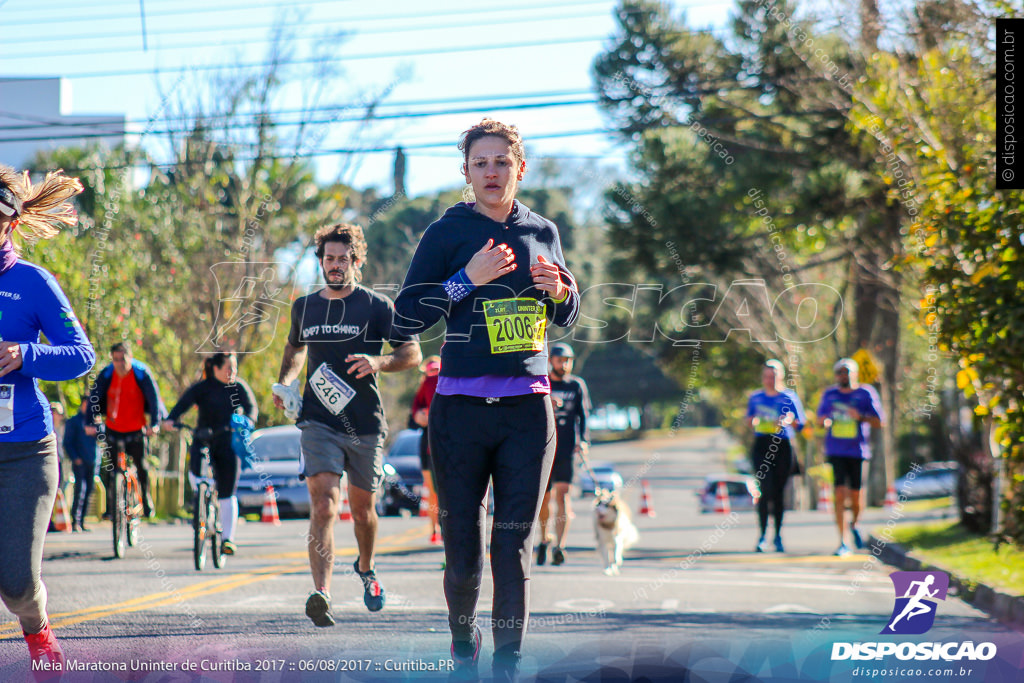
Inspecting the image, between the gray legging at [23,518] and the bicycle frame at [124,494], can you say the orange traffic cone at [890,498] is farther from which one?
the gray legging at [23,518]

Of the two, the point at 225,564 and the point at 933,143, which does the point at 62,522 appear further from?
the point at 933,143

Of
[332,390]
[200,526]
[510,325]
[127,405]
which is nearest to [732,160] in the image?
[127,405]

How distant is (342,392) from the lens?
602 cm

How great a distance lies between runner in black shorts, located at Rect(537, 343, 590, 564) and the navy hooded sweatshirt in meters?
6.13

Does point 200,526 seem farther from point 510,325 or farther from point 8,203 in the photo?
point 510,325

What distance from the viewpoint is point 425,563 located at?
10.3 m

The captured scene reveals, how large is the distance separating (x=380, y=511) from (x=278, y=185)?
683 centimetres

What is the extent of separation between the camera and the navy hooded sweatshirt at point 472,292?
4004 millimetres

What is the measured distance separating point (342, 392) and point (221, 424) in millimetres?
4255

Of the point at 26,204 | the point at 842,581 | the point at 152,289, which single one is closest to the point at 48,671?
the point at 26,204

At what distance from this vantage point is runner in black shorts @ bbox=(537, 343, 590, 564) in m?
10.3

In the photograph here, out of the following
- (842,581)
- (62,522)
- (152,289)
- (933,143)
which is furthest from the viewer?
(152,289)

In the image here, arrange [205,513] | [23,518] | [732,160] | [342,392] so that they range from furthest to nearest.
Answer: [732,160] < [205,513] < [342,392] < [23,518]

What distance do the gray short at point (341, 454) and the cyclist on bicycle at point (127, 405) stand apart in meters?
5.45
